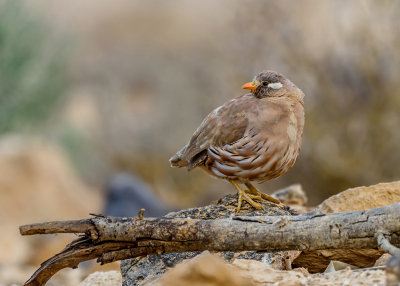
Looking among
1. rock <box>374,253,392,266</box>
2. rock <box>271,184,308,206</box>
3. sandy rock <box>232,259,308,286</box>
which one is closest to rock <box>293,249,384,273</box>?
rock <box>374,253,392,266</box>

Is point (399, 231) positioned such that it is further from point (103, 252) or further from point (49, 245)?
point (49, 245)

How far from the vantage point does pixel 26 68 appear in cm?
1579

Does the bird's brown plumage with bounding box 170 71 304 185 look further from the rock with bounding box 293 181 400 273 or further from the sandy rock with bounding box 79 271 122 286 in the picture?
the sandy rock with bounding box 79 271 122 286

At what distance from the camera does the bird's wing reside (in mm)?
5145

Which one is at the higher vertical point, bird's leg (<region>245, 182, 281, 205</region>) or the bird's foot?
bird's leg (<region>245, 182, 281, 205</region>)

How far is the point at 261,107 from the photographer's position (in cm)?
512

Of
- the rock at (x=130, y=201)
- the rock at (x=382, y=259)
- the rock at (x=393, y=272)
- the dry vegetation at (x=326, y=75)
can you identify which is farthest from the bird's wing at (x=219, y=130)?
the dry vegetation at (x=326, y=75)

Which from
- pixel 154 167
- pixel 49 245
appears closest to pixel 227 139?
pixel 49 245

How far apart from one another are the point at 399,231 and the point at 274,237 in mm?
726

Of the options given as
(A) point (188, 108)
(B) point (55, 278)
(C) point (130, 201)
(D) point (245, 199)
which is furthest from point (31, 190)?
(D) point (245, 199)

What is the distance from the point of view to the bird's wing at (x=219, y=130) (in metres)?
5.14

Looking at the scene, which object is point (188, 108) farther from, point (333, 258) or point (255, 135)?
point (333, 258)

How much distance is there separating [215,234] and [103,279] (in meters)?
1.70

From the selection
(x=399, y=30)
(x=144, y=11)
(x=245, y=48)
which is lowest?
(x=399, y=30)
